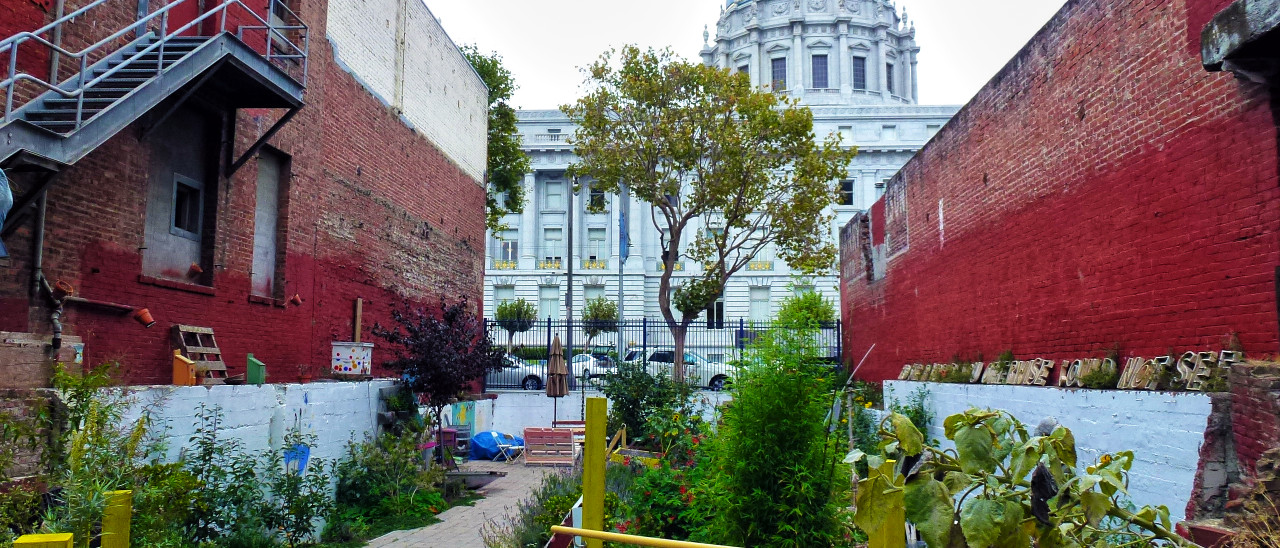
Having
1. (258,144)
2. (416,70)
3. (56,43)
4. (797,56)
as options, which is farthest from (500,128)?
(797,56)

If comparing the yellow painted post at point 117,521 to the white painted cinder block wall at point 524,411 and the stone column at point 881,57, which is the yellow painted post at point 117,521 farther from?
the stone column at point 881,57

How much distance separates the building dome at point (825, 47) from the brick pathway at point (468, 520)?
55.8 m

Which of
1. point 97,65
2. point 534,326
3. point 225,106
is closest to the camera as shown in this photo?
point 97,65

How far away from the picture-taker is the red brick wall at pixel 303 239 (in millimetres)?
8492

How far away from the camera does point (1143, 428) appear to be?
24.1 feet

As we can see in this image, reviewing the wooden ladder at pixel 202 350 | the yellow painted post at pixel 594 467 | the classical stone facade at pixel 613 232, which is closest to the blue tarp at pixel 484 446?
the wooden ladder at pixel 202 350

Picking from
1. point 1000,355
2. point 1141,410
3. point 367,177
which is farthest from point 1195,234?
point 367,177

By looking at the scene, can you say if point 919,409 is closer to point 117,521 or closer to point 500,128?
point 117,521

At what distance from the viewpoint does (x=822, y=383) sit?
20.2ft

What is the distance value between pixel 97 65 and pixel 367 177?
6761 mm

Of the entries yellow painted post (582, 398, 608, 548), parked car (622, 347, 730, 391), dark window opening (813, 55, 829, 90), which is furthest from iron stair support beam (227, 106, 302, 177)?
dark window opening (813, 55, 829, 90)

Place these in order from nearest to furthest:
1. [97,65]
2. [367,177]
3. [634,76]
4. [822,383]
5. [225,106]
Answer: [822,383] → [97,65] → [225,106] → [367,177] → [634,76]

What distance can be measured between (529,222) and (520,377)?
29383mm

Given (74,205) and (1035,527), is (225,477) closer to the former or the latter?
(74,205)
